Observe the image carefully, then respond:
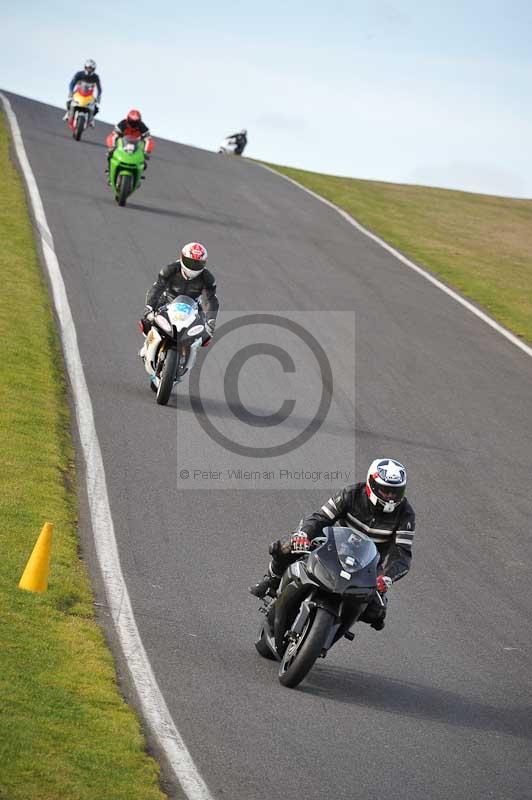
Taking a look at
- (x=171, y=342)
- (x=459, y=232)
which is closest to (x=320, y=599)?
(x=171, y=342)

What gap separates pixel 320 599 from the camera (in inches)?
328

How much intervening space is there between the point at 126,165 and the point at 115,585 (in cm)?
2014

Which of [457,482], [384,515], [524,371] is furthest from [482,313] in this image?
[384,515]

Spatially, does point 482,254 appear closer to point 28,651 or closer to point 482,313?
point 482,313

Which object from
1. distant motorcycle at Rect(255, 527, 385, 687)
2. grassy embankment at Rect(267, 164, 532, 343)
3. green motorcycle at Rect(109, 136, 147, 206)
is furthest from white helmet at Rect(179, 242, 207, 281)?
green motorcycle at Rect(109, 136, 147, 206)

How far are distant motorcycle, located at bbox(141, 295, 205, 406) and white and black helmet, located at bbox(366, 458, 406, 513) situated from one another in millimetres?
6811

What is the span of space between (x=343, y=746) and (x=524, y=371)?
14.1m

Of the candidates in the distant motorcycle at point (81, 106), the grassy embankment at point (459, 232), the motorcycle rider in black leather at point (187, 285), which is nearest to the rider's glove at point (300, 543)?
the motorcycle rider in black leather at point (187, 285)

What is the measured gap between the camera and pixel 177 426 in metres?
15.0

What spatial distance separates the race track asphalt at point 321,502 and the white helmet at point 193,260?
68.8 inches

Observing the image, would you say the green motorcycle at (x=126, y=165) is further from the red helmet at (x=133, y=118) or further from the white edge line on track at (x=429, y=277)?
the white edge line on track at (x=429, y=277)

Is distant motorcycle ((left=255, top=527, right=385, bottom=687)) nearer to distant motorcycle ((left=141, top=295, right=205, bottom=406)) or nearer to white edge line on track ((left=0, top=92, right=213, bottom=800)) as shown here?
white edge line on track ((left=0, top=92, right=213, bottom=800))

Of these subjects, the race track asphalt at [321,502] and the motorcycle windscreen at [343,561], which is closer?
the race track asphalt at [321,502]

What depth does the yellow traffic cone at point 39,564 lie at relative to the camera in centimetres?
901
